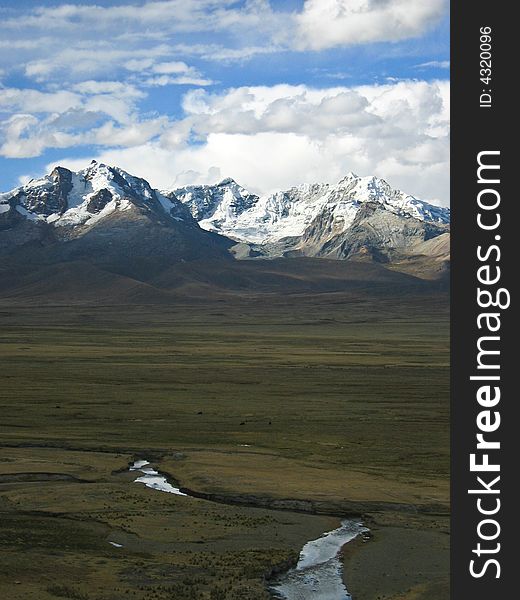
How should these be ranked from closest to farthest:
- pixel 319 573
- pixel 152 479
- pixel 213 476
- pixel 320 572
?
1. pixel 319 573
2. pixel 320 572
3. pixel 213 476
4. pixel 152 479

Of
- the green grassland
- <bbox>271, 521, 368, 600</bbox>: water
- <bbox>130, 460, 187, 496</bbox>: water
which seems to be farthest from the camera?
<bbox>130, 460, 187, 496</bbox>: water

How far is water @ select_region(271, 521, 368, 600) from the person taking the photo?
37.9 metres

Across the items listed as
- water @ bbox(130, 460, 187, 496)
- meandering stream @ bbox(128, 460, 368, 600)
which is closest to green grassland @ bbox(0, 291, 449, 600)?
meandering stream @ bbox(128, 460, 368, 600)

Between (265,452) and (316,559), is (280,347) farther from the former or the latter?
(316,559)

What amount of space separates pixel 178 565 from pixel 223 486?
1606 centimetres

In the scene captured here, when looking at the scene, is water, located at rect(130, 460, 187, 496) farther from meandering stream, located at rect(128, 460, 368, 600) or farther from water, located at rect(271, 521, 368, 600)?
water, located at rect(271, 521, 368, 600)

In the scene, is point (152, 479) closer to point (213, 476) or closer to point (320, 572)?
point (213, 476)

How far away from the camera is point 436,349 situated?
170 meters

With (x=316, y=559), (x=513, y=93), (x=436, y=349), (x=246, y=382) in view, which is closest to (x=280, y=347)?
(x=436, y=349)

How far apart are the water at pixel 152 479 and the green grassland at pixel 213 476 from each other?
886 millimetres

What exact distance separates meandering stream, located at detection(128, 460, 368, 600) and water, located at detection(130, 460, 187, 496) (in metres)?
12.1

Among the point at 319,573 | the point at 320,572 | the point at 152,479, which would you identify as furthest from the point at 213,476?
the point at 319,573

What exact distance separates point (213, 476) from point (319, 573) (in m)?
19.1

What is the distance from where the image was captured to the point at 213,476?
59094 millimetres
